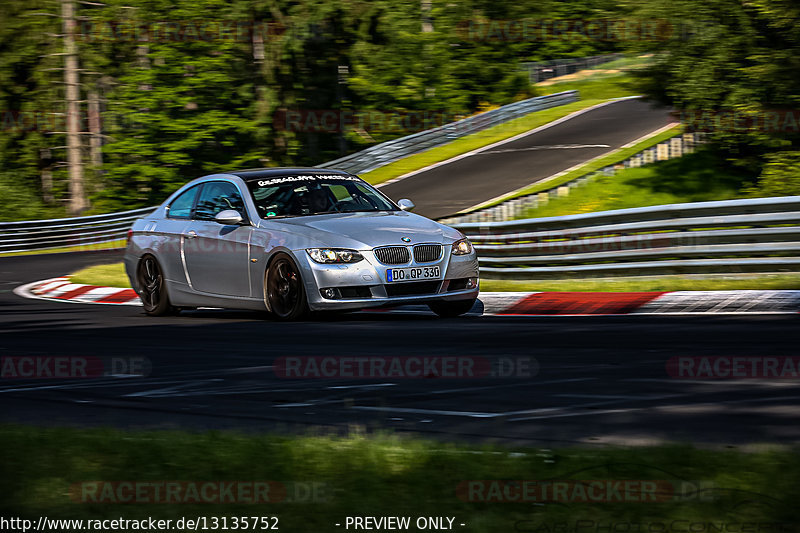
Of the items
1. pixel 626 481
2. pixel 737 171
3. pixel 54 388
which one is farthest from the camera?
pixel 737 171

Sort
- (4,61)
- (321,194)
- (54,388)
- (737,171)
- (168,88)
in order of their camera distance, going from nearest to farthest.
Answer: (54,388)
(321,194)
(737,171)
(168,88)
(4,61)

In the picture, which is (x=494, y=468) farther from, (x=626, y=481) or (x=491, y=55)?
(x=491, y=55)

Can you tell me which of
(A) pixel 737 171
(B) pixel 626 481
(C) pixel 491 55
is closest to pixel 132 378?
(B) pixel 626 481

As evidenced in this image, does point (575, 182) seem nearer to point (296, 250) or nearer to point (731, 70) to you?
point (731, 70)

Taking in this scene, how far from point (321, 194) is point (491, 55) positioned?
45.8 m

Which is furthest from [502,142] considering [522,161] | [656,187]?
[656,187]

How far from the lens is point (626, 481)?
416 cm

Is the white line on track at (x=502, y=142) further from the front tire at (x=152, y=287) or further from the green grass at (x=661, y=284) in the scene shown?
the front tire at (x=152, y=287)

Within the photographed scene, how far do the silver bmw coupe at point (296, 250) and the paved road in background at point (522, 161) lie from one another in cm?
1477

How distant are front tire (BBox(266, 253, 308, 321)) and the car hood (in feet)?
1.00

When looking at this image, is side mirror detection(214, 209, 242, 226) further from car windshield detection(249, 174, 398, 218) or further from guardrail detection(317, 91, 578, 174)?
guardrail detection(317, 91, 578, 174)

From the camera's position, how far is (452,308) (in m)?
12.0

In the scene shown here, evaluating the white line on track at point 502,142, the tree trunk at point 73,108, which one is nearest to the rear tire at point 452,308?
the white line on track at point 502,142

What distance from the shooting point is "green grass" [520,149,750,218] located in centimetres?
2945
